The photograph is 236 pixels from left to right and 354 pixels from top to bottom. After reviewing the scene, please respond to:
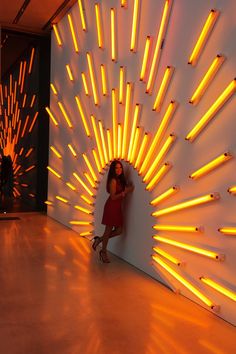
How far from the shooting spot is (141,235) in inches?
177

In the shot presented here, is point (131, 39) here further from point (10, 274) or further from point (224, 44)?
point (10, 274)

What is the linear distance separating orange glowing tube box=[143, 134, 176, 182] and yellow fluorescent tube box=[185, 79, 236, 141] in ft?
0.88

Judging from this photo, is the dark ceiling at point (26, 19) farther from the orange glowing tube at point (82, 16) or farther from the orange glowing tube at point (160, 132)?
the orange glowing tube at point (160, 132)

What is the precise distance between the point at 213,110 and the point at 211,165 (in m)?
0.43

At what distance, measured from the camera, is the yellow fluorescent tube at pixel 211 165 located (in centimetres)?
310

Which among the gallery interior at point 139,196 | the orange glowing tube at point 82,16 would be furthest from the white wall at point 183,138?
the orange glowing tube at point 82,16

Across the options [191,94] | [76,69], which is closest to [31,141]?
[76,69]

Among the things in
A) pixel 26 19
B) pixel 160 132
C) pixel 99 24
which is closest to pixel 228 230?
pixel 160 132

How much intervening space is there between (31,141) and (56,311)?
630 centimetres

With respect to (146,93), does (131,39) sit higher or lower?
higher

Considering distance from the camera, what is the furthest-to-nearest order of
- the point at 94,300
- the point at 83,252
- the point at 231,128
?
the point at 83,252 → the point at 94,300 → the point at 231,128

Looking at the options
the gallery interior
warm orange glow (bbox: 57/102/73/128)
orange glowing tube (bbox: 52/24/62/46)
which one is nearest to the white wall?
the gallery interior

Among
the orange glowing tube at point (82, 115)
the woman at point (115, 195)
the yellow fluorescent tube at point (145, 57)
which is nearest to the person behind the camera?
the yellow fluorescent tube at point (145, 57)

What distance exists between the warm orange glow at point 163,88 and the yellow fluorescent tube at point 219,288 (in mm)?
1694
